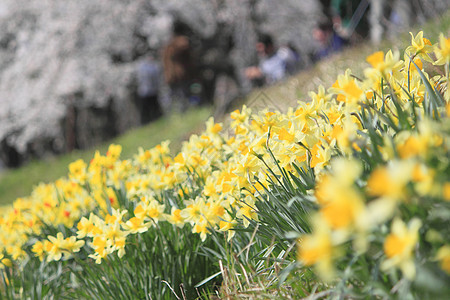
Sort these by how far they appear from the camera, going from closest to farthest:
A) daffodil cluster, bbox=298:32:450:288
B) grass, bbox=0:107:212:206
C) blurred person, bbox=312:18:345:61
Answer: daffodil cluster, bbox=298:32:450:288 < blurred person, bbox=312:18:345:61 < grass, bbox=0:107:212:206

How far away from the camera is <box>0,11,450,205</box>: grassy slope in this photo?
4.15m

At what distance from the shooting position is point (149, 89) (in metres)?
9.84

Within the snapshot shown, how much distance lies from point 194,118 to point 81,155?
9.86 feet

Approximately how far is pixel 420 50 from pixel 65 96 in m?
11.0

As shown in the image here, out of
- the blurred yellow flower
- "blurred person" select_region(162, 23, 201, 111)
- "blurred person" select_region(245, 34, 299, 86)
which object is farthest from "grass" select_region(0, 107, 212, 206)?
the blurred yellow flower

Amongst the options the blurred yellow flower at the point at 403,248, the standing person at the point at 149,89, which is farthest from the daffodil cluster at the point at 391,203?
the standing person at the point at 149,89

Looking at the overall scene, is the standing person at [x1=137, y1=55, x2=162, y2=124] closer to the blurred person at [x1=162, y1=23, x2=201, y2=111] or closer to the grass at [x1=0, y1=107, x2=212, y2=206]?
the grass at [x1=0, y1=107, x2=212, y2=206]

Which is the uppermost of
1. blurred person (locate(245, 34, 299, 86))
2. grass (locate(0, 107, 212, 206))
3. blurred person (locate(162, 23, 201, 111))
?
blurred person (locate(162, 23, 201, 111))

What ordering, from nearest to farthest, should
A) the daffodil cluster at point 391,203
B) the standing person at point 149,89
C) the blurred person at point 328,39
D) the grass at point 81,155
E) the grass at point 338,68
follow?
the daffodil cluster at point 391,203
the grass at point 338,68
the blurred person at point 328,39
the grass at point 81,155
the standing person at point 149,89

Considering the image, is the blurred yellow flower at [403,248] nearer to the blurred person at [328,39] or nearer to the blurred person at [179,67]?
the blurred person at [328,39]

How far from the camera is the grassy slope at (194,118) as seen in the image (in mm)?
4152

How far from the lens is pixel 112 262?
182 cm

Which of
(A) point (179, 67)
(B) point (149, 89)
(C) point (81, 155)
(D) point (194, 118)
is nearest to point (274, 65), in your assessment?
(D) point (194, 118)

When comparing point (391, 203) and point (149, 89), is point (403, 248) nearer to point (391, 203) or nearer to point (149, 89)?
point (391, 203)
